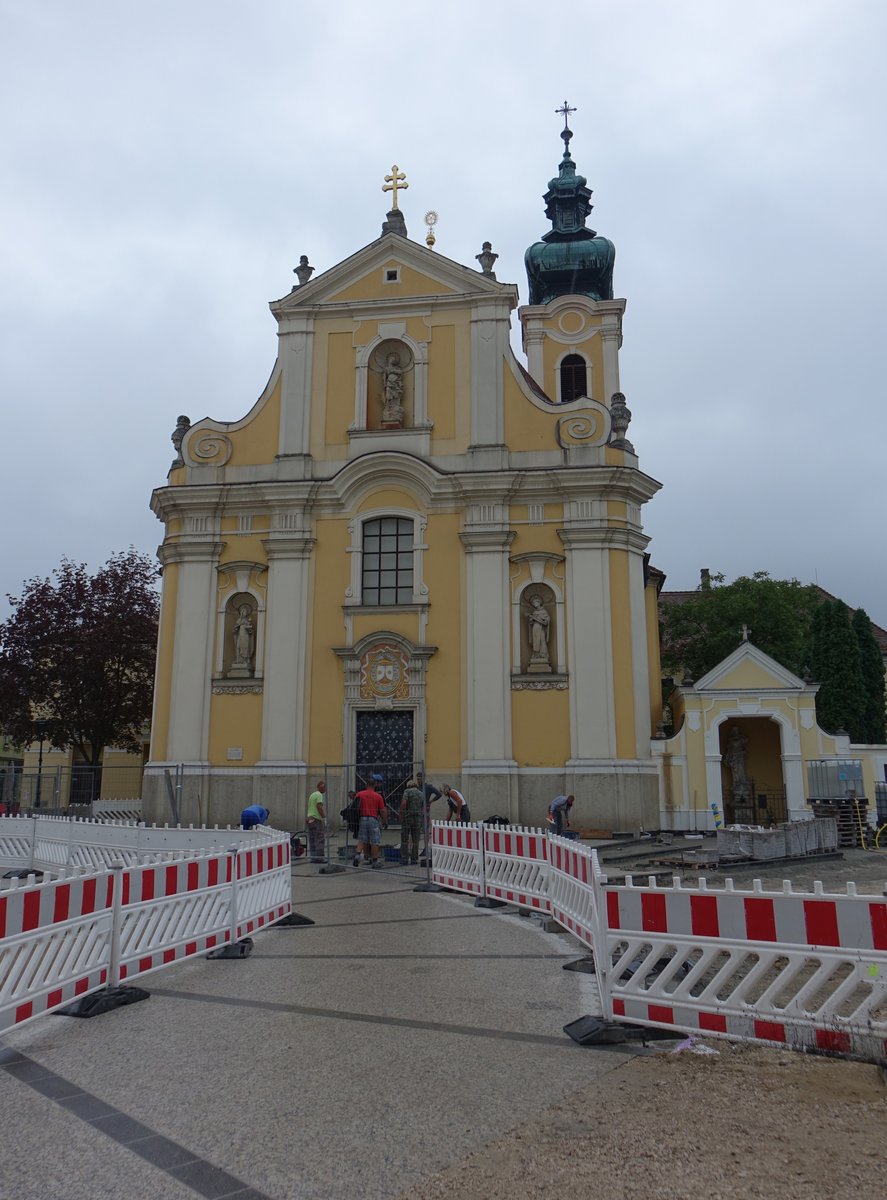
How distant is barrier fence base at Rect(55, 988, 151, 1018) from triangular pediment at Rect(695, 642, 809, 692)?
742 inches

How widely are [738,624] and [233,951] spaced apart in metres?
34.9

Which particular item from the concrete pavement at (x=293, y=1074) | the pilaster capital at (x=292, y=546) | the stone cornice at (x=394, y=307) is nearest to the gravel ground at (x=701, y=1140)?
the concrete pavement at (x=293, y=1074)

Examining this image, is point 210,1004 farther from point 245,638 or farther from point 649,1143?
point 245,638

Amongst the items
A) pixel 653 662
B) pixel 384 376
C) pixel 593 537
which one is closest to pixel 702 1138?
pixel 593 537

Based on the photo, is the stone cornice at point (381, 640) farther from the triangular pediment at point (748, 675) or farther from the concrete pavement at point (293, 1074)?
the concrete pavement at point (293, 1074)

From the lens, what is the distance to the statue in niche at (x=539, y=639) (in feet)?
74.8

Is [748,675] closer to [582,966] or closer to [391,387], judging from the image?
[391,387]

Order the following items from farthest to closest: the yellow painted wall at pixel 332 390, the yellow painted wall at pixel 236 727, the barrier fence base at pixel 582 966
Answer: the yellow painted wall at pixel 332 390 → the yellow painted wall at pixel 236 727 → the barrier fence base at pixel 582 966

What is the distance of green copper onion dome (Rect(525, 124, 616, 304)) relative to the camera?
34.0 metres

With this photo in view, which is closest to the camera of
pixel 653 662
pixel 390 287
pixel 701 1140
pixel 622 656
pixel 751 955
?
pixel 701 1140

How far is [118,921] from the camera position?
7215mm

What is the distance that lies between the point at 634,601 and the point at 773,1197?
20.0 meters

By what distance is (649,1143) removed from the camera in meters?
4.21

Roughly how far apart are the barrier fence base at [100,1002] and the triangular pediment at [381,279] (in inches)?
832
